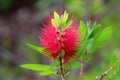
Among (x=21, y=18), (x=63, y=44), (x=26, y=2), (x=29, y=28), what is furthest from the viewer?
(x=26, y=2)

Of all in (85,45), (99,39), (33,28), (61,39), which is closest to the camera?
(61,39)

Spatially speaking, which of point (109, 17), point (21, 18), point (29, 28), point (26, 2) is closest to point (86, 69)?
point (109, 17)

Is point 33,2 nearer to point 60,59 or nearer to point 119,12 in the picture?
point 119,12

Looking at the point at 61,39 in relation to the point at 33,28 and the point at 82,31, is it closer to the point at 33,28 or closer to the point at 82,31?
the point at 82,31

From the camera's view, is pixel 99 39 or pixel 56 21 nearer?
pixel 56 21

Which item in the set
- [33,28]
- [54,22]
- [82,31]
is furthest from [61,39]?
[33,28]

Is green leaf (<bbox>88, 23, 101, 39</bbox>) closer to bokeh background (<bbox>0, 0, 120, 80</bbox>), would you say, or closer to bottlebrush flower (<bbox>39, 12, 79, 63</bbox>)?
bottlebrush flower (<bbox>39, 12, 79, 63</bbox>)

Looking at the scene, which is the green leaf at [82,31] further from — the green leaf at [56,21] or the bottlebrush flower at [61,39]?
the green leaf at [56,21]
